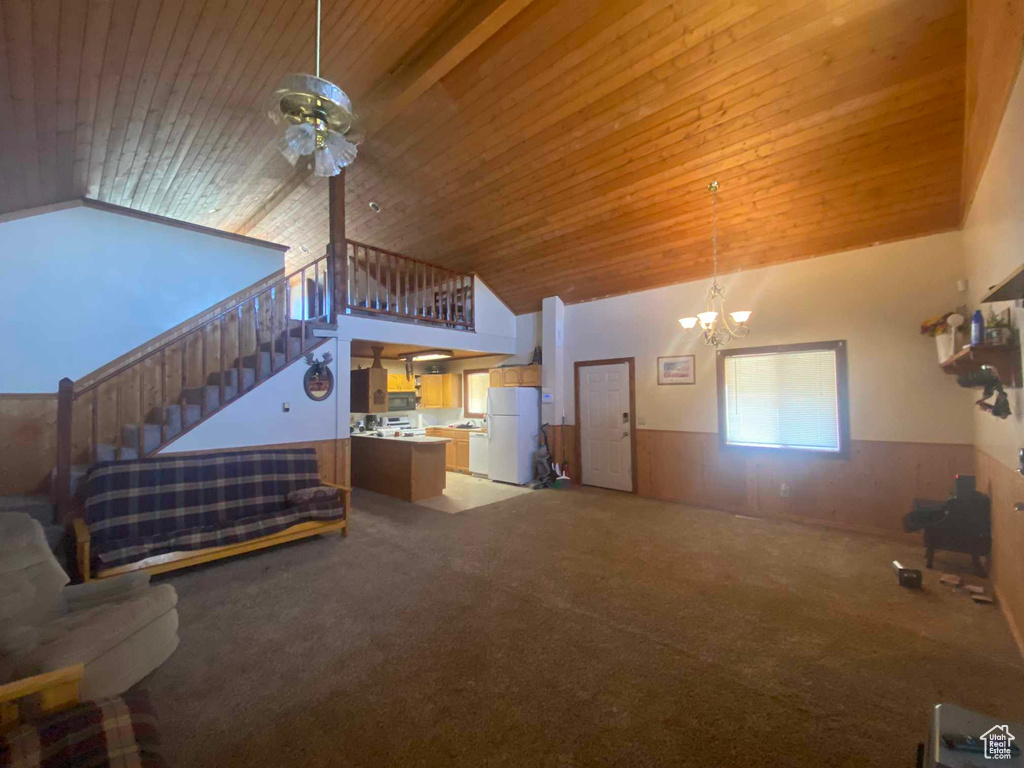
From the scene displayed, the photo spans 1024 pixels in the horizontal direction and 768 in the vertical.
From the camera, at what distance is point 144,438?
3814 millimetres

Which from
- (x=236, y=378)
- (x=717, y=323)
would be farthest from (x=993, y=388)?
(x=236, y=378)

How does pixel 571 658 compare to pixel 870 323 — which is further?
pixel 870 323

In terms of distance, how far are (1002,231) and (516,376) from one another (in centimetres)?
546

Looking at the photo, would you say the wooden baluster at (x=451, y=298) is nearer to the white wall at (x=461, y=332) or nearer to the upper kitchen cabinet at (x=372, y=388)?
the white wall at (x=461, y=332)

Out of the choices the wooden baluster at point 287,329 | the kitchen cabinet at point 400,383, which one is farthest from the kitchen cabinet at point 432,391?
the wooden baluster at point 287,329

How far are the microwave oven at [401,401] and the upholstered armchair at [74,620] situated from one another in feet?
17.1

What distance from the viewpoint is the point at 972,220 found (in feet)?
11.3

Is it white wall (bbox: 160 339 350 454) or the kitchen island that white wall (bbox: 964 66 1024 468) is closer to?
the kitchen island

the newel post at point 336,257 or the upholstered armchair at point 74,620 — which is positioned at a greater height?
the newel post at point 336,257

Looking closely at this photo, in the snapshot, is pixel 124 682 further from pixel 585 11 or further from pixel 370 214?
pixel 370 214

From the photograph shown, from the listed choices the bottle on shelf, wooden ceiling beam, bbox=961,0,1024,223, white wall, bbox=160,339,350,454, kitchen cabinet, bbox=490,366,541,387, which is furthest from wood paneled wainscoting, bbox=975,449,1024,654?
white wall, bbox=160,339,350,454

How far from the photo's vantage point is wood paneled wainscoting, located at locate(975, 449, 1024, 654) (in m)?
2.41

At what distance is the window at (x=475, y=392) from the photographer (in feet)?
27.2

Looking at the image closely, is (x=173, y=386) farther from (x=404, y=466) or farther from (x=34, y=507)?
(x=404, y=466)
